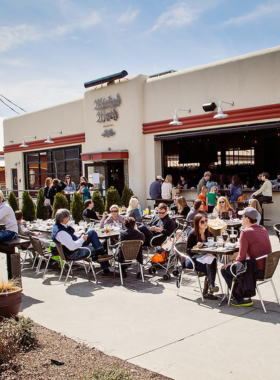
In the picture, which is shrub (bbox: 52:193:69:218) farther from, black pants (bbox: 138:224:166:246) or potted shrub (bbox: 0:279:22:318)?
potted shrub (bbox: 0:279:22:318)

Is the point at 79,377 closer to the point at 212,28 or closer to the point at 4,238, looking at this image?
the point at 4,238

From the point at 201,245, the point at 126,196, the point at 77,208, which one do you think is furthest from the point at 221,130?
the point at 201,245

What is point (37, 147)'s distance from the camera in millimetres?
24953

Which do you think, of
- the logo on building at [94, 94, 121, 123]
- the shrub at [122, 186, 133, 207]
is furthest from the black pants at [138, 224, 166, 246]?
the logo on building at [94, 94, 121, 123]

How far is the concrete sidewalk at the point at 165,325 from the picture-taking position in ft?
14.0

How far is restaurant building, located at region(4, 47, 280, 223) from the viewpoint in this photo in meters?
14.0

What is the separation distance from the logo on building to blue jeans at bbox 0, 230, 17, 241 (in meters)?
12.2

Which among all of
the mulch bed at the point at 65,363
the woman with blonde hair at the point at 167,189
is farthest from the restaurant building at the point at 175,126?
the mulch bed at the point at 65,363

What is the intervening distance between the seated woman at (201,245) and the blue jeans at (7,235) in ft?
9.98

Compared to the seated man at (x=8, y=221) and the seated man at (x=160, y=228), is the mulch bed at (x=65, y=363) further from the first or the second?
the seated man at (x=160, y=228)

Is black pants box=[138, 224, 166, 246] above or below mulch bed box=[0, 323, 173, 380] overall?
above

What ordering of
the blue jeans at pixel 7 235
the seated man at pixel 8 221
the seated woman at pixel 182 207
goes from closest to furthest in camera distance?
the blue jeans at pixel 7 235
the seated man at pixel 8 221
the seated woman at pixel 182 207

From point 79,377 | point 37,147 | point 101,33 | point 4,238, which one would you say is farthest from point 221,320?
point 37,147

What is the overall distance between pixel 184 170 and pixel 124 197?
4771 mm
